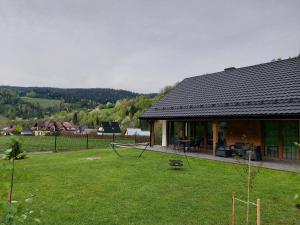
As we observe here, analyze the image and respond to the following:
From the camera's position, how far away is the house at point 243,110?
13000 millimetres

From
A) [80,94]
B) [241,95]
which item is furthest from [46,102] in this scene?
[241,95]

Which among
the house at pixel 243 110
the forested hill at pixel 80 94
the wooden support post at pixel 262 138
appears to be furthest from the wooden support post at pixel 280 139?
the forested hill at pixel 80 94

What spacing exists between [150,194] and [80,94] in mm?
105112

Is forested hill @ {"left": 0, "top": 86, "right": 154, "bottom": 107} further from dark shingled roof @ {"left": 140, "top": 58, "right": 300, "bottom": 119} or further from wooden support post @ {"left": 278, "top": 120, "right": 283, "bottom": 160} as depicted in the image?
wooden support post @ {"left": 278, "top": 120, "right": 283, "bottom": 160}

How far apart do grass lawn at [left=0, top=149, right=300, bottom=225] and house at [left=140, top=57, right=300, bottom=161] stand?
343 centimetres

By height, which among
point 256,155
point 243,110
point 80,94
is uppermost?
point 80,94

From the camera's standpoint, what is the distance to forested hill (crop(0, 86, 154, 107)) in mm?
103500

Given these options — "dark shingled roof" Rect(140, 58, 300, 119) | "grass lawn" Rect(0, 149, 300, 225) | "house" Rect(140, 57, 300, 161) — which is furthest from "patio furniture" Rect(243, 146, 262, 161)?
"grass lawn" Rect(0, 149, 300, 225)

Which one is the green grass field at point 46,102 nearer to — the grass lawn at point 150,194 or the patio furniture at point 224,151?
the patio furniture at point 224,151

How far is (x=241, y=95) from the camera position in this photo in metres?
15.4

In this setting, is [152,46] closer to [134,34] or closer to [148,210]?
[134,34]

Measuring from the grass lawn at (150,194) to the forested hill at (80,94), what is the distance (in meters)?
91.2

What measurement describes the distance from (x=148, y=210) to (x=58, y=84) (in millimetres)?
124611

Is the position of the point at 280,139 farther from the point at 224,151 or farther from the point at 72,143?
the point at 72,143
